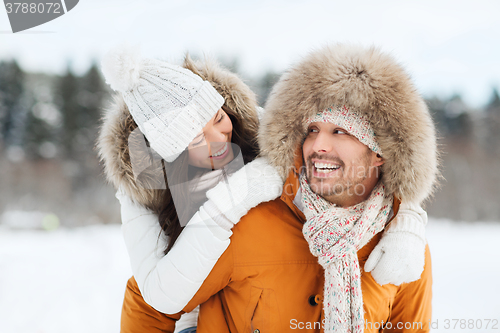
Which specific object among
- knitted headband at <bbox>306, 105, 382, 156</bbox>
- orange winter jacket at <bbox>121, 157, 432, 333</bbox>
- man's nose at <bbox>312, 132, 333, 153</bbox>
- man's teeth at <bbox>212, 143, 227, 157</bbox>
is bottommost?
orange winter jacket at <bbox>121, 157, 432, 333</bbox>

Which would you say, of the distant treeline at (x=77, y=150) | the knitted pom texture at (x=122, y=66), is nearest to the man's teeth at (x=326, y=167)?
the knitted pom texture at (x=122, y=66)

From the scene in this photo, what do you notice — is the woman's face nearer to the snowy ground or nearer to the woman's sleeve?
the woman's sleeve

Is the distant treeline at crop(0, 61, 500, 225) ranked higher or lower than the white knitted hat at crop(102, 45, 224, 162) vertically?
lower

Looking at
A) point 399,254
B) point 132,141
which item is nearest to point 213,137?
point 132,141

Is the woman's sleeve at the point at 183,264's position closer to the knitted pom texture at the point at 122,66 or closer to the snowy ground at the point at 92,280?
the knitted pom texture at the point at 122,66

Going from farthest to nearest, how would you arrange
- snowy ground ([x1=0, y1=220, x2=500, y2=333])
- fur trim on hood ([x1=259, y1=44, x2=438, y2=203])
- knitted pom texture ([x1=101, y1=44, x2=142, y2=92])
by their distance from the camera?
snowy ground ([x1=0, y1=220, x2=500, y2=333]) < knitted pom texture ([x1=101, y1=44, x2=142, y2=92]) < fur trim on hood ([x1=259, y1=44, x2=438, y2=203])

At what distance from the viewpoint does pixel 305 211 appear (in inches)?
59.2

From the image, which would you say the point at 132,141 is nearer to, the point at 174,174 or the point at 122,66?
the point at 174,174

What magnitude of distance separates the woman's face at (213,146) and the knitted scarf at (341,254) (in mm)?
656

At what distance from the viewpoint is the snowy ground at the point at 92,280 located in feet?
10.3

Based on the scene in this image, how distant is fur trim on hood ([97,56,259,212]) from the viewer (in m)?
1.76

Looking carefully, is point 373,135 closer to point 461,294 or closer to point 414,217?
point 414,217

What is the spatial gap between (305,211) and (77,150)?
35.9 ft

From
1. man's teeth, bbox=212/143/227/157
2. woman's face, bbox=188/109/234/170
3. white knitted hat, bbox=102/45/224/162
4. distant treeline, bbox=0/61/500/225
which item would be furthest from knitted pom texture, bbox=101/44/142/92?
distant treeline, bbox=0/61/500/225
